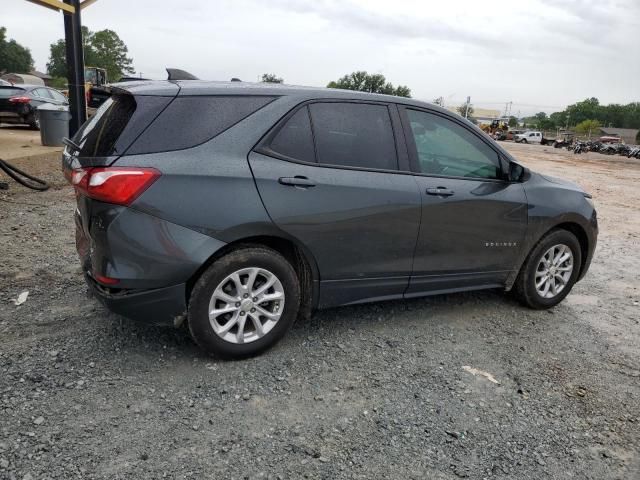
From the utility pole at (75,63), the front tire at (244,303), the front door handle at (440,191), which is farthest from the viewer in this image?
the utility pole at (75,63)

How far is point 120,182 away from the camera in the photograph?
2.98 metres

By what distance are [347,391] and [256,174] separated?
4.62 ft

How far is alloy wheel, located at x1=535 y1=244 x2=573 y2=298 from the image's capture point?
4699 millimetres

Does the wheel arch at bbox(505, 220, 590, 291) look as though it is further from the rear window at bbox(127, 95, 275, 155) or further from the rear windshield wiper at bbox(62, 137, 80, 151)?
the rear windshield wiper at bbox(62, 137, 80, 151)

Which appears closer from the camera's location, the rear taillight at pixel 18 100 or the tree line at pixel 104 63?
the rear taillight at pixel 18 100

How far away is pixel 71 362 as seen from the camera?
3.29 meters

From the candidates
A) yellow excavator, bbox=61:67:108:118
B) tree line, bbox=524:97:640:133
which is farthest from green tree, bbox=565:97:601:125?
yellow excavator, bbox=61:67:108:118

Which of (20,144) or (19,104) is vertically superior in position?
(19,104)

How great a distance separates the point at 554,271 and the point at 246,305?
2879mm

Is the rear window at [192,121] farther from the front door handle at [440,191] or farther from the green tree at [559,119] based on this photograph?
the green tree at [559,119]

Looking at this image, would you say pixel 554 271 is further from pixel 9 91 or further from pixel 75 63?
pixel 9 91

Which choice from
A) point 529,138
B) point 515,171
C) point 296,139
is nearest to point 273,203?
point 296,139

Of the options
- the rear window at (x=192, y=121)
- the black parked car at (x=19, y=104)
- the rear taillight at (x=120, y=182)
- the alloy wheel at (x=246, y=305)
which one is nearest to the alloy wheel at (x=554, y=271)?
the alloy wheel at (x=246, y=305)

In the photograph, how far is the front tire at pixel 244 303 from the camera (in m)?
3.21
